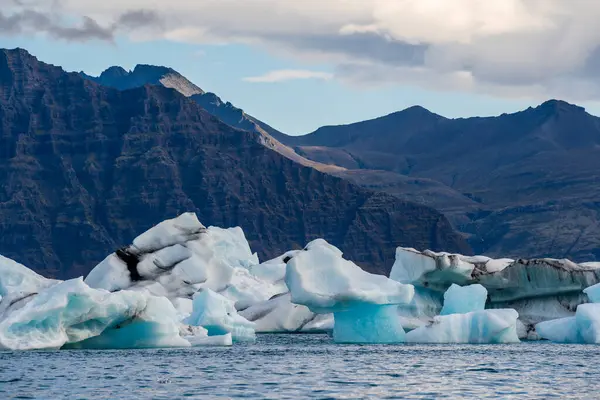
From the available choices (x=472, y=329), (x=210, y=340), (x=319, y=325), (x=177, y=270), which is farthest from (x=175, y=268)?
(x=472, y=329)

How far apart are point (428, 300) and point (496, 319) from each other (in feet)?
48.9

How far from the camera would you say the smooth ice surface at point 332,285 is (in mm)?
52062

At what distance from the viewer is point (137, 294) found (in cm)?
4875

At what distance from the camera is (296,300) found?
52875mm

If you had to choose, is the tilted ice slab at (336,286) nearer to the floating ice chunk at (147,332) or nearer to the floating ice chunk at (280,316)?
the floating ice chunk at (147,332)

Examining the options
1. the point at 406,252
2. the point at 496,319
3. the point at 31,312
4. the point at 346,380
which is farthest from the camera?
the point at 406,252

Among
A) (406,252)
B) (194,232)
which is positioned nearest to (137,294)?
(406,252)

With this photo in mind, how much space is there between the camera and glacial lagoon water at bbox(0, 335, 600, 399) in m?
34.6

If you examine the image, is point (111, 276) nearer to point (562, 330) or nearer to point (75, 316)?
point (75, 316)

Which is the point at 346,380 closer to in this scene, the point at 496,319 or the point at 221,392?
the point at 221,392

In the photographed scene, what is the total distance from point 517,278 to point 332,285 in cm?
1795

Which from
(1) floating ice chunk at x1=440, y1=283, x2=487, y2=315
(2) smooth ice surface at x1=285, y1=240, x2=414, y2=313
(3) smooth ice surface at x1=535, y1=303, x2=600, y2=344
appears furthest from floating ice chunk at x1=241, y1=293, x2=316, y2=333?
(2) smooth ice surface at x1=285, y1=240, x2=414, y2=313

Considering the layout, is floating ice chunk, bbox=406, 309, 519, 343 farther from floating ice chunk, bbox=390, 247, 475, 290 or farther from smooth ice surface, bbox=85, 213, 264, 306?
smooth ice surface, bbox=85, 213, 264, 306

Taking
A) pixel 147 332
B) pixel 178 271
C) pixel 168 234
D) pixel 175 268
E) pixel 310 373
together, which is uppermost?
pixel 168 234
